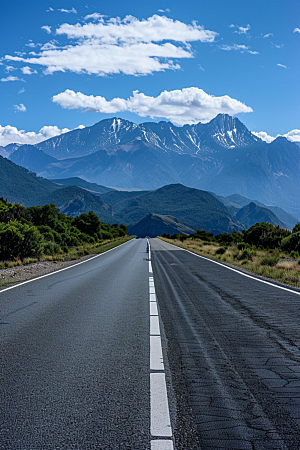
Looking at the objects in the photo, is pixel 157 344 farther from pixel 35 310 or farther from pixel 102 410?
pixel 35 310

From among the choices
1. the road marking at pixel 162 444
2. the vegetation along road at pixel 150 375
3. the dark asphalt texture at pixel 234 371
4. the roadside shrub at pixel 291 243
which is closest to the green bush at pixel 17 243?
the vegetation along road at pixel 150 375

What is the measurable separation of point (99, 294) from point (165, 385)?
6321 millimetres

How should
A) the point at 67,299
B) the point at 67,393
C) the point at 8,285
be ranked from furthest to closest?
the point at 8,285 → the point at 67,299 → the point at 67,393

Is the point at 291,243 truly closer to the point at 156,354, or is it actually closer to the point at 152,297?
the point at 152,297

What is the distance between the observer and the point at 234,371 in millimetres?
4281

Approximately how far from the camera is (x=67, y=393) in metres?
3.68

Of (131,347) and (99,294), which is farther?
(99,294)

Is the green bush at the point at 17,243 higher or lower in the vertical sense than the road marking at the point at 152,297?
higher

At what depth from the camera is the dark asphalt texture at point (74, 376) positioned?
2.91 meters

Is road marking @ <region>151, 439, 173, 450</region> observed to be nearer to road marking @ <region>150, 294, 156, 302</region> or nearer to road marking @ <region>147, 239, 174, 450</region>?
road marking @ <region>147, 239, 174, 450</region>

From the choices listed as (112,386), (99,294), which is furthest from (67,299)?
(112,386)

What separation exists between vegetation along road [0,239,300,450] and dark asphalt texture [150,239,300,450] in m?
0.01

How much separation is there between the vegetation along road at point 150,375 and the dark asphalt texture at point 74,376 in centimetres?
1

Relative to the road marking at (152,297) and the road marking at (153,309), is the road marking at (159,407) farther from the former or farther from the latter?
the road marking at (152,297)
